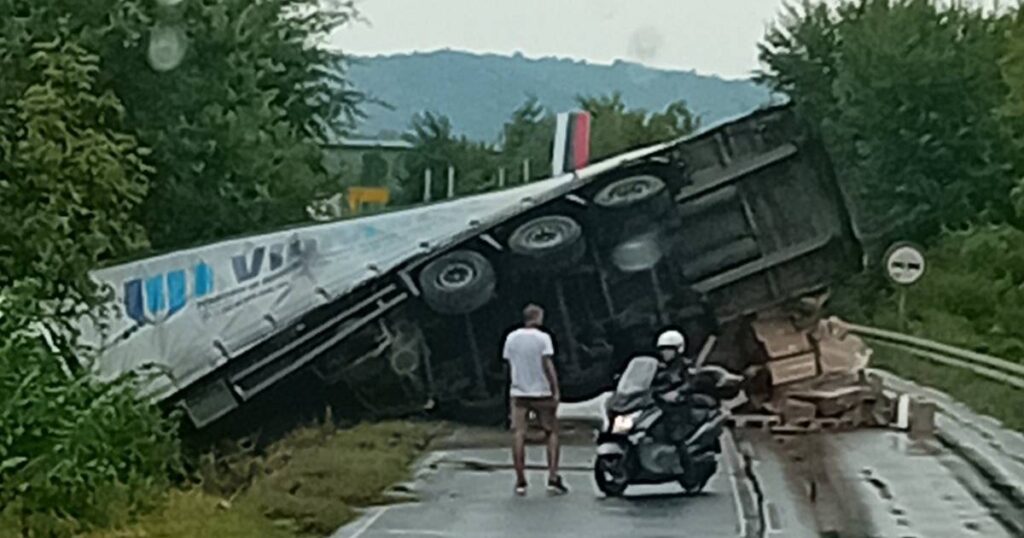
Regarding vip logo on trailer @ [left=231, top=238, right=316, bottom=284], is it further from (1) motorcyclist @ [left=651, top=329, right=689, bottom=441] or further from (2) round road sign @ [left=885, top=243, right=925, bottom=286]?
(2) round road sign @ [left=885, top=243, right=925, bottom=286]

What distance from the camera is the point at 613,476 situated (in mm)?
19031

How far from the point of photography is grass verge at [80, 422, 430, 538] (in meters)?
15.4

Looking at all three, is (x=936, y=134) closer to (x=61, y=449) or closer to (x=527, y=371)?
(x=527, y=371)

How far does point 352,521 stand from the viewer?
17.4 meters

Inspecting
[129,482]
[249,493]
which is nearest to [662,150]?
[249,493]

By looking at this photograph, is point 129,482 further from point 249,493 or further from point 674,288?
point 674,288

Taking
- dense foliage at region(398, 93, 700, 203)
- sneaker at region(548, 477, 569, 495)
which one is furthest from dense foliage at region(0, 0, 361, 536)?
dense foliage at region(398, 93, 700, 203)

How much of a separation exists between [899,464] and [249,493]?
777 cm

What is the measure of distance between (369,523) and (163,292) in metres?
8.82

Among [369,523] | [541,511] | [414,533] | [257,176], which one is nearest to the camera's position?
[414,533]

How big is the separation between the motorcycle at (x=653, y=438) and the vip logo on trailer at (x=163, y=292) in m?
7.41

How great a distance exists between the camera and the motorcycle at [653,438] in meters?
19.0

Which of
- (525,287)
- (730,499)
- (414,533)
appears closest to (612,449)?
(730,499)

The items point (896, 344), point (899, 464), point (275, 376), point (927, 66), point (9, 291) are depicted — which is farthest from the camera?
point (927, 66)
